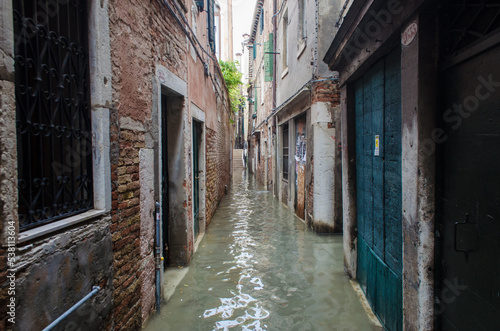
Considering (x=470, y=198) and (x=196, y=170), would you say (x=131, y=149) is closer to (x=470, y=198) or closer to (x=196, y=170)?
(x=470, y=198)

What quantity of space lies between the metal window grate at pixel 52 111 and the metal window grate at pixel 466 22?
7.67 ft

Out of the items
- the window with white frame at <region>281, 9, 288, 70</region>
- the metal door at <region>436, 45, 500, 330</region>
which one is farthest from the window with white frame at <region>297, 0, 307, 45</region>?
the metal door at <region>436, 45, 500, 330</region>

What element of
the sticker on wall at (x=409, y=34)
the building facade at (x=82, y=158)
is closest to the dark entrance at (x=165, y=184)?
the building facade at (x=82, y=158)

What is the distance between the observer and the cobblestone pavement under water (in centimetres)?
296

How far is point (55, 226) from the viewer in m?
1.66

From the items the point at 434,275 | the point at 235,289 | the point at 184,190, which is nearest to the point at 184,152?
the point at 184,190

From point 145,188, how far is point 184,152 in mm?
1418

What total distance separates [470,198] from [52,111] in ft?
7.97

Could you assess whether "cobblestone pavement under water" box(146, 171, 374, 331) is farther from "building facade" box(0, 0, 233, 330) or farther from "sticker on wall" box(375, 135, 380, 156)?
"sticker on wall" box(375, 135, 380, 156)

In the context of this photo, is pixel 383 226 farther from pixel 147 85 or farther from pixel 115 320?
pixel 147 85

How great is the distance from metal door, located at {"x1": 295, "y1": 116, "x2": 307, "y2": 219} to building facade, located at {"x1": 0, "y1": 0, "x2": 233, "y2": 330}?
433cm

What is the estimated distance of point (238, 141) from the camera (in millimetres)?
39688

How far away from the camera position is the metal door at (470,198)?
1437 millimetres

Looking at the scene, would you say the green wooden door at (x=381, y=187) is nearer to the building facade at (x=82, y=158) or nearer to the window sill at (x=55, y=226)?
the building facade at (x=82, y=158)
